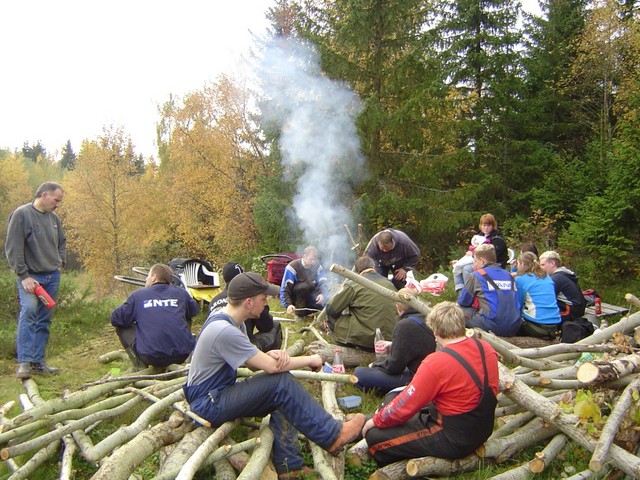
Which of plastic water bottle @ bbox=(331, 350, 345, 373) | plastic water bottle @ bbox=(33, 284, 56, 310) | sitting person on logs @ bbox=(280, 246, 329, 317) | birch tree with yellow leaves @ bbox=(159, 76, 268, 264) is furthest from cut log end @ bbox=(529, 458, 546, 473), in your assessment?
birch tree with yellow leaves @ bbox=(159, 76, 268, 264)

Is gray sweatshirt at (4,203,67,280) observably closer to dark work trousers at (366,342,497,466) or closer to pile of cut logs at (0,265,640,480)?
pile of cut logs at (0,265,640,480)

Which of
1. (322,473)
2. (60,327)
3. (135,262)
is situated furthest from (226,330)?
(135,262)

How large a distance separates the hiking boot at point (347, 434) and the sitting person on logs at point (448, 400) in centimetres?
19

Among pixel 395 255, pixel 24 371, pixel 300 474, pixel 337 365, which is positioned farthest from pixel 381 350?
pixel 24 371

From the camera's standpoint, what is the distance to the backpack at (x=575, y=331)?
5258 millimetres

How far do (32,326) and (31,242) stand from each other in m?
0.92

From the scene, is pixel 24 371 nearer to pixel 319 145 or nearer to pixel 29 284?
pixel 29 284

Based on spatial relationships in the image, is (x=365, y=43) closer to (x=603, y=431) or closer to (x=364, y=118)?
(x=364, y=118)

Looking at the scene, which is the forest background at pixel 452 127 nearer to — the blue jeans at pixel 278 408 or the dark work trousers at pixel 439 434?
the dark work trousers at pixel 439 434

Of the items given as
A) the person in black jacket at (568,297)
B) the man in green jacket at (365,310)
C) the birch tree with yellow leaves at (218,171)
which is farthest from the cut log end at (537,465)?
the birch tree with yellow leaves at (218,171)

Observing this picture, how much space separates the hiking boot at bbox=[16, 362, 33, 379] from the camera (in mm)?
5023

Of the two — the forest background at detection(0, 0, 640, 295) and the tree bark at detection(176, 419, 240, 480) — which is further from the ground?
the forest background at detection(0, 0, 640, 295)

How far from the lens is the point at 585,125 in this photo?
15586 millimetres

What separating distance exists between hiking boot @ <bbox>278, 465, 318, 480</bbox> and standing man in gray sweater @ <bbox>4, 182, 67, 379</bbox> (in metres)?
3.40
